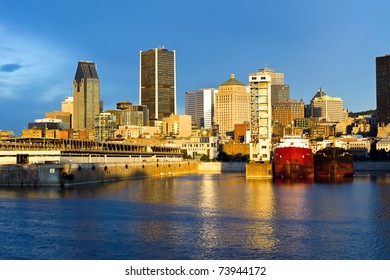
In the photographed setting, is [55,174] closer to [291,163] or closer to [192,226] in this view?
[192,226]

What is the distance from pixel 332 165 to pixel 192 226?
93.9m

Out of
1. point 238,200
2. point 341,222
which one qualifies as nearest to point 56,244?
point 341,222

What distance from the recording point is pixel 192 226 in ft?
161

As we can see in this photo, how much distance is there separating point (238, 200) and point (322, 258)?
34.0 metres

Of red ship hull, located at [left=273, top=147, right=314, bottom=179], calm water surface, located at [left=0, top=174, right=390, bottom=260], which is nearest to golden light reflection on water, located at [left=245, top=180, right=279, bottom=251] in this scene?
calm water surface, located at [left=0, top=174, right=390, bottom=260]

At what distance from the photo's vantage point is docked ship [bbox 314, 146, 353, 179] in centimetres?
13775

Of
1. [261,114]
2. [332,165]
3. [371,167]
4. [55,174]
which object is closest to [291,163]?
[261,114]

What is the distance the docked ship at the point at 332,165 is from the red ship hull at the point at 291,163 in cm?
1684

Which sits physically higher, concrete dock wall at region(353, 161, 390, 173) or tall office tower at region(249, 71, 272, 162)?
tall office tower at region(249, 71, 272, 162)

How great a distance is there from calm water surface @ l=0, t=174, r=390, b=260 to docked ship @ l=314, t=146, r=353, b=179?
206 ft

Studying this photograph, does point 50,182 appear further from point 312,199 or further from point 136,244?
point 136,244

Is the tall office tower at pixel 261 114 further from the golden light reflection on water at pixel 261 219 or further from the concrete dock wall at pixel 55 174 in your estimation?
the golden light reflection on water at pixel 261 219

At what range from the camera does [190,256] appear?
37781 millimetres

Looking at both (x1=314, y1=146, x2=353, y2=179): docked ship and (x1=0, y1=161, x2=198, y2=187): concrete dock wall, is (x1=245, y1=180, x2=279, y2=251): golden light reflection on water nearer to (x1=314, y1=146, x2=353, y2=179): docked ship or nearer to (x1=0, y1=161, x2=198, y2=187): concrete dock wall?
(x1=0, y1=161, x2=198, y2=187): concrete dock wall
